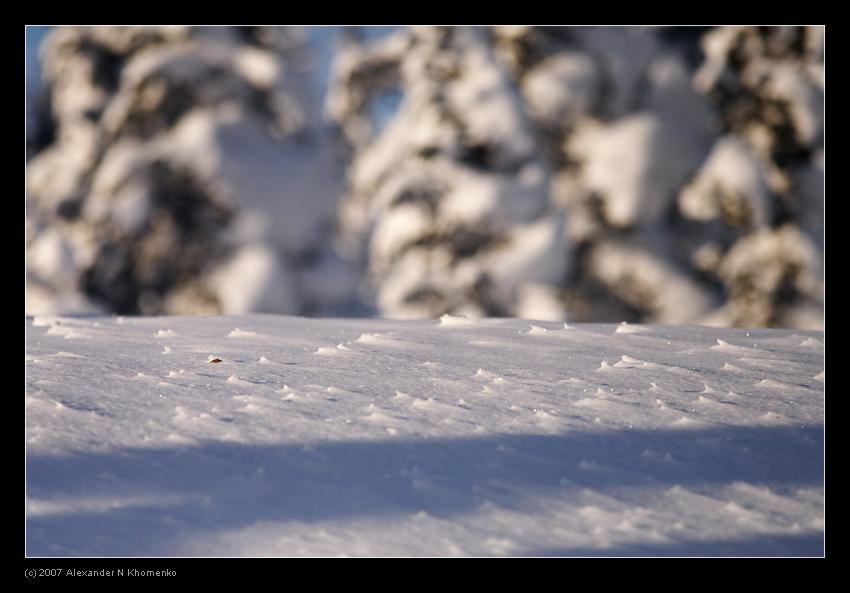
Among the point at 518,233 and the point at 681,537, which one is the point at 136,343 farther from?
the point at 518,233

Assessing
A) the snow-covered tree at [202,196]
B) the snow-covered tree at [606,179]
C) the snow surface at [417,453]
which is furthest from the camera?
the snow-covered tree at [606,179]

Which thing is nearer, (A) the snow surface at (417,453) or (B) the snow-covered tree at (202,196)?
(A) the snow surface at (417,453)

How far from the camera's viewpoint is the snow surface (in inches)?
36.7

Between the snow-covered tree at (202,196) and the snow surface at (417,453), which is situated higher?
the snow-covered tree at (202,196)

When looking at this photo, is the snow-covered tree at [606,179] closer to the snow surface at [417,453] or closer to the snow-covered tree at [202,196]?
the snow-covered tree at [202,196]

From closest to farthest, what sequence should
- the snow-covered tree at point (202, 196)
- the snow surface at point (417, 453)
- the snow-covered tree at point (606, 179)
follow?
the snow surface at point (417, 453) → the snow-covered tree at point (202, 196) → the snow-covered tree at point (606, 179)

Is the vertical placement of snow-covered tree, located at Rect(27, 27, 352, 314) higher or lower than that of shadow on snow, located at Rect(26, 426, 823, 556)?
higher

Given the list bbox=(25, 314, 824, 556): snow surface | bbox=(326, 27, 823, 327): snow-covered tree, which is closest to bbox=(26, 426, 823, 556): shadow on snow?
bbox=(25, 314, 824, 556): snow surface

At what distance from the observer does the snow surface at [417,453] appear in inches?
36.7

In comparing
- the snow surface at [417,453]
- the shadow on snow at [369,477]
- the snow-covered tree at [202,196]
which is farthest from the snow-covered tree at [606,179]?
the shadow on snow at [369,477]

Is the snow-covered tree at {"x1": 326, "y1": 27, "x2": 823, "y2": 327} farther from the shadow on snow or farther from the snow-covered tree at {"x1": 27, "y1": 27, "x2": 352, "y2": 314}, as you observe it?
the shadow on snow

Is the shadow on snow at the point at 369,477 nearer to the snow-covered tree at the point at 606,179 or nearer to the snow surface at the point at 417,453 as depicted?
the snow surface at the point at 417,453
